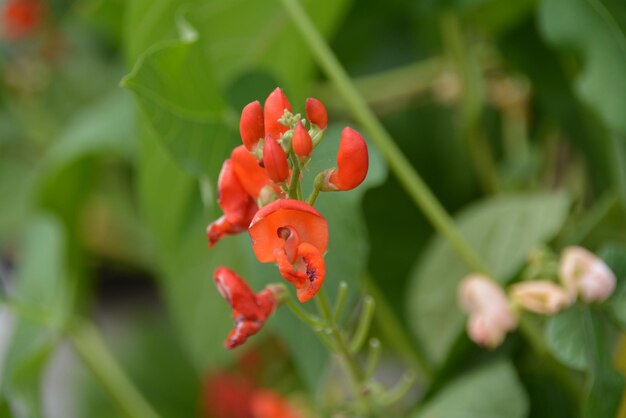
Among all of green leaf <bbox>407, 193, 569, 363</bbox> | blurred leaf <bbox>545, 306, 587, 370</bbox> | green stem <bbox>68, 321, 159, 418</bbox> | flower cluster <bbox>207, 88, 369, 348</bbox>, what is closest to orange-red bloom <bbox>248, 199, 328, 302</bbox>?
flower cluster <bbox>207, 88, 369, 348</bbox>

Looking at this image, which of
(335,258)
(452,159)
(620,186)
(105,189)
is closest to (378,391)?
(335,258)

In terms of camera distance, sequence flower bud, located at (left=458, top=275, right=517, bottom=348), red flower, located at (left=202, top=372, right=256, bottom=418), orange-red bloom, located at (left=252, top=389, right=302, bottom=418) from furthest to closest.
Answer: red flower, located at (left=202, top=372, right=256, bottom=418)
orange-red bloom, located at (left=252, top=389, right=302, bottom=418)
flower bud, located at (left=458, top=275, right=517, bottom=348)

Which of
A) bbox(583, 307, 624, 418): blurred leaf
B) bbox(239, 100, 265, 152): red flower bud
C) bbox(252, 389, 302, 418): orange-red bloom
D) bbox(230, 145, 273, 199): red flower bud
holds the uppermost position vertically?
bbox(239, 100, 265, 152): red flower bud

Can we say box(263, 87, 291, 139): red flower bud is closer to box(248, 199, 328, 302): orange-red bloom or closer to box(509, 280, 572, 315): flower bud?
box(248, 199, 328, 302): orange-red bloom

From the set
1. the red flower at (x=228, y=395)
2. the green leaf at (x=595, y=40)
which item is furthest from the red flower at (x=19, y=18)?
the green leaf at (x=595, y=40)

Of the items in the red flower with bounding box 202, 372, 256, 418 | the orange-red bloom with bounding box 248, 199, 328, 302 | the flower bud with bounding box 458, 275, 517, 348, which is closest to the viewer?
the orange-red bloom with bounding box 248, 199, 328, 302

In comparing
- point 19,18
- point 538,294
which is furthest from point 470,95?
point 19,18

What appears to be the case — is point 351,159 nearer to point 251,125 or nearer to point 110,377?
point 251,125
